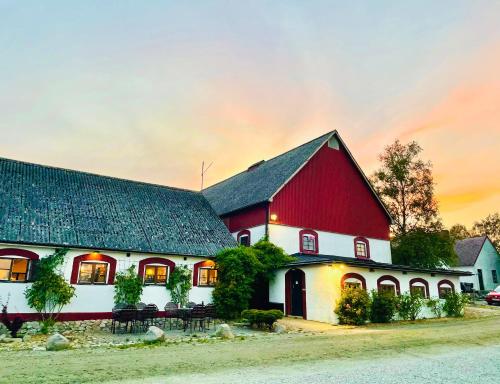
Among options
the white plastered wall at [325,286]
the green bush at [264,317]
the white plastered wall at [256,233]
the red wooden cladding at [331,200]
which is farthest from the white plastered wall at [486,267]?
the green bush at [264,317]

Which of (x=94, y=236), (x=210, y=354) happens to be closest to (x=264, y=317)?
(x=210, y=354)

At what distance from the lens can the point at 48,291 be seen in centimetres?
1510

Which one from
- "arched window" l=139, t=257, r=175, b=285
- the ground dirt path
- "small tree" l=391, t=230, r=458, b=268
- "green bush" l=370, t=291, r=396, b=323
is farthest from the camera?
"small tree" l=391, t=230, r=458, b=268

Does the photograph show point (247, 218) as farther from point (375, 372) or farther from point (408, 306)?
point (375, 372)

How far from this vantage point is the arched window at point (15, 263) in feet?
49.6

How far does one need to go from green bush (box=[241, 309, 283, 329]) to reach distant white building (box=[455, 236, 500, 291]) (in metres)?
37.0

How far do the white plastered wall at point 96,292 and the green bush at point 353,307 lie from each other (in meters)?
7.08

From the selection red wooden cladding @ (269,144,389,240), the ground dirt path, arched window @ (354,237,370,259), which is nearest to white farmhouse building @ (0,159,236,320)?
red wooden cladding @ (269,144,389,240)

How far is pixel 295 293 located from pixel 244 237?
19.6 ft

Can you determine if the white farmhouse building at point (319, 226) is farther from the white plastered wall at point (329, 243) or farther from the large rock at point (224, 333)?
the large rock at point (224, 333)

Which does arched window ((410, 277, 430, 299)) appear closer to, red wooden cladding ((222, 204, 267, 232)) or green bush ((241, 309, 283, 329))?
red wooden cladding ((222, 204, 267, 232))

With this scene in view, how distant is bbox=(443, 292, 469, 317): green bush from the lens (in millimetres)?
21359

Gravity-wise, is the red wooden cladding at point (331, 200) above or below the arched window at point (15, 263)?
above

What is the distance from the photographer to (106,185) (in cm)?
2247
